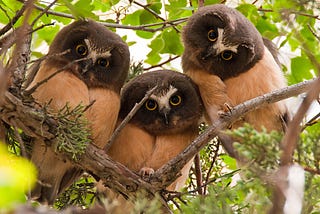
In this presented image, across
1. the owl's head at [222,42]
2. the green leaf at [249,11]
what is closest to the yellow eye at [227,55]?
the owl's head at [222,42]

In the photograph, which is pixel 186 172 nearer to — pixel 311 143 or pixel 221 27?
pixel 221 27

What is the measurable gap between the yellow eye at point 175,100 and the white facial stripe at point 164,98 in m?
0.03

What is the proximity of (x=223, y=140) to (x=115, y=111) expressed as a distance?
492mm

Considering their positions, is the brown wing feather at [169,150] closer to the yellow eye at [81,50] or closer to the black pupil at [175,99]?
the black pupil at [175,99]

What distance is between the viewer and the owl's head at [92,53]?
7.97ft

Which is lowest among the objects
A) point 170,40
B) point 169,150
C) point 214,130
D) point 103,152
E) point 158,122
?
point 103,152

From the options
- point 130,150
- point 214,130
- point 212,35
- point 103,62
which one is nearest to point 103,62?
point 103,62

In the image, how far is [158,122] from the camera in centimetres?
258

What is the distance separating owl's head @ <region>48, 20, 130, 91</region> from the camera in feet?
7.97

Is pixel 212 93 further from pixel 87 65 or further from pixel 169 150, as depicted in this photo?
pixel 87 65

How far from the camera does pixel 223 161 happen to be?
2818 mm

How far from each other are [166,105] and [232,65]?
346mm

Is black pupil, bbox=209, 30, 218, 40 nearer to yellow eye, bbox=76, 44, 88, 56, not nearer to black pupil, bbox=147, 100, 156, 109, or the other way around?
black pupil, bbox=147, 100, 156, 109

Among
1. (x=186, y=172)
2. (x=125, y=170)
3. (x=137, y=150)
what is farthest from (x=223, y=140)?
(x=125, y=170)
